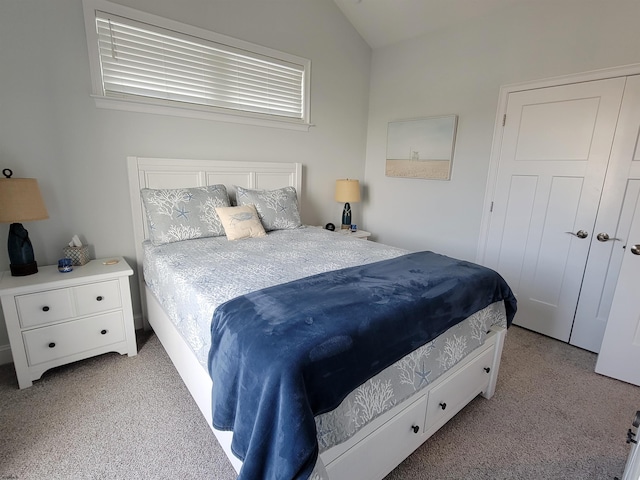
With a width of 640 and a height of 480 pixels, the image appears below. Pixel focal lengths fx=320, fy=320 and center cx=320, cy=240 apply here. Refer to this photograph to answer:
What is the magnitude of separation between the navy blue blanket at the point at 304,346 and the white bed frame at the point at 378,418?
9.3 inches

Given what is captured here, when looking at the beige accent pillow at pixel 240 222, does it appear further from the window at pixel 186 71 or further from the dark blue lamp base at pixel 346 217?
the dark blue lamp base at pixel 346 217

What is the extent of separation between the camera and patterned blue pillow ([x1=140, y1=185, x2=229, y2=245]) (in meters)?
2.27

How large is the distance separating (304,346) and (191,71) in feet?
8.27

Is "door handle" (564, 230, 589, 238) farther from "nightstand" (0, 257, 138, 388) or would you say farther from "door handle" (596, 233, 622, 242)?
"nightstand" (0, 257, 138, 388)

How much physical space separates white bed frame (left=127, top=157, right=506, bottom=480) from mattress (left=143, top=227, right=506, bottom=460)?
0.24 ft

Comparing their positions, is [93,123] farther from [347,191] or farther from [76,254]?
[347,191]

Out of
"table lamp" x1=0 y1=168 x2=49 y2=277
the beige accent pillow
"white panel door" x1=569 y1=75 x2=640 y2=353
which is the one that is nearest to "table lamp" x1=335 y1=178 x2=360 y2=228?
the beige accent pillow

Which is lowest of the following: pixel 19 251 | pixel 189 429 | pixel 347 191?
pixel 189 429

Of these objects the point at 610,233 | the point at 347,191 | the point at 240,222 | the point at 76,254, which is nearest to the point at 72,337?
the point at 76,254

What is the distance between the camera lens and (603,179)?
2.34 meters

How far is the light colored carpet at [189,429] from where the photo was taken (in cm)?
146

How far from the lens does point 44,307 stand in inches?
74.1

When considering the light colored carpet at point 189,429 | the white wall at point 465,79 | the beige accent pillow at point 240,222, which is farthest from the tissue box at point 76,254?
the white wall at point 465,79

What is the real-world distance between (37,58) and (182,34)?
3.14 ft
